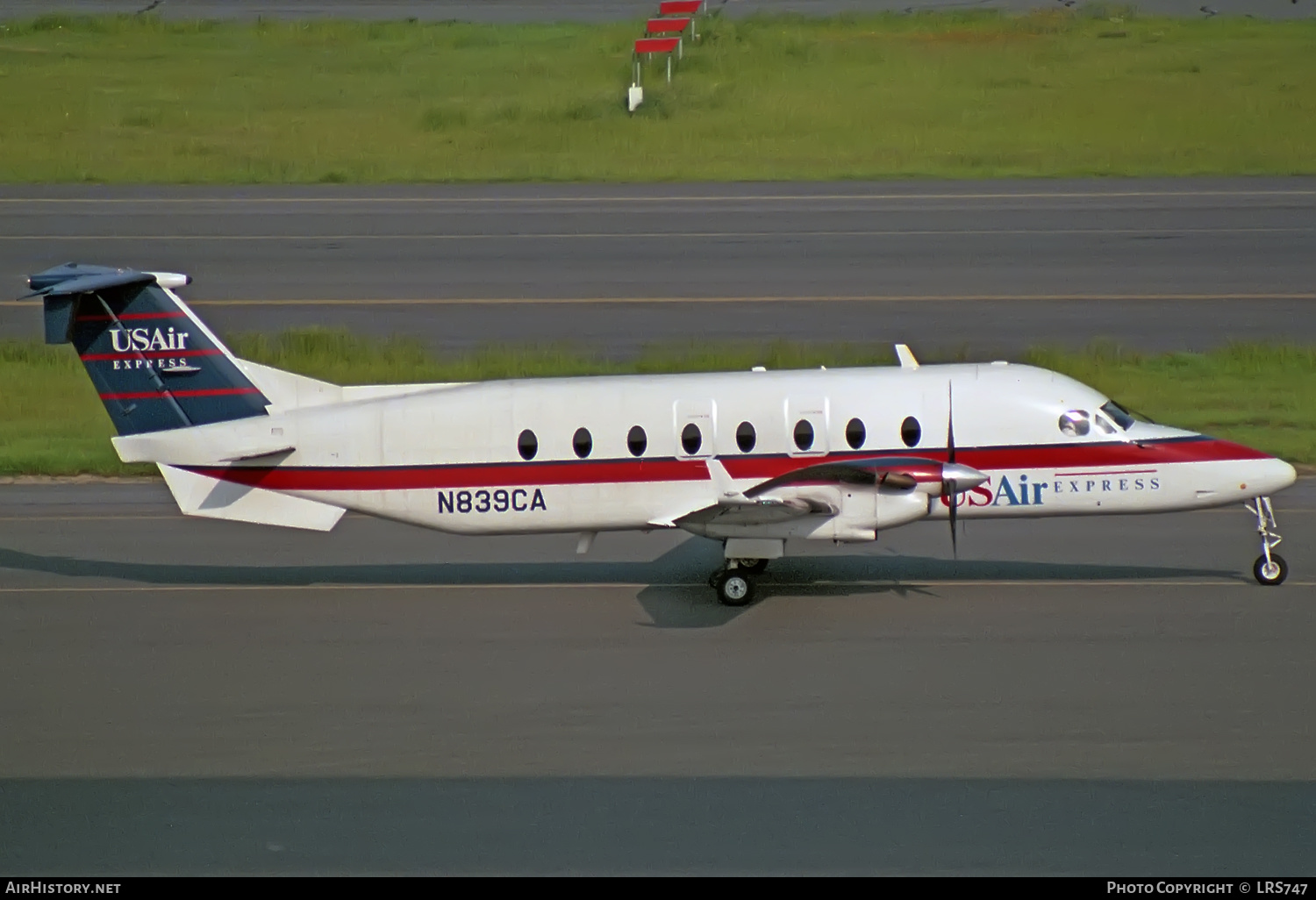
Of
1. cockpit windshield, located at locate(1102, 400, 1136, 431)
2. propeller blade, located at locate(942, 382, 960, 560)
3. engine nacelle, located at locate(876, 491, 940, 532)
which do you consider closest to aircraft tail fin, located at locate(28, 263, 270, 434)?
engine nacelle, located at locate(876, 491, 940, 532)

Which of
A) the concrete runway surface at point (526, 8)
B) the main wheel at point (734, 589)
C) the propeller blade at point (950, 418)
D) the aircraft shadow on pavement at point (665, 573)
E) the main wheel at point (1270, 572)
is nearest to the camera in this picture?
the propeller blade at point (950, 418)

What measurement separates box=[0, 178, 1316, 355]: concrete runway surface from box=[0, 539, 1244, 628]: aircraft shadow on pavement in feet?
38.0

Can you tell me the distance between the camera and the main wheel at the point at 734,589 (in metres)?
18.4

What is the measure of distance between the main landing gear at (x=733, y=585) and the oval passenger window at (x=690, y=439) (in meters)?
1.33

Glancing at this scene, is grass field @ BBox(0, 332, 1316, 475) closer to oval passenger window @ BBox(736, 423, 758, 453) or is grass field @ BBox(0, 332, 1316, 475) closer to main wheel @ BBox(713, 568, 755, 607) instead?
oval passenger window @ BBox(736, 423, 758, 453)

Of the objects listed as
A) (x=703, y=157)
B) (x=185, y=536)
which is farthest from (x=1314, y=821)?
(x=703, y=157)

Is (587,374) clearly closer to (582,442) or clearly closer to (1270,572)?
(582,442)

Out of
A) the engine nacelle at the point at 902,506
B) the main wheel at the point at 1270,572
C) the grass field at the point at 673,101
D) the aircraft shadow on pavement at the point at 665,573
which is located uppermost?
the grass field at the point at 673,101

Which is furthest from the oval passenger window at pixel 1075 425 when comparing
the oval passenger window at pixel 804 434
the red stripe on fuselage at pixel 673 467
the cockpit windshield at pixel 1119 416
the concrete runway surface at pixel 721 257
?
the concrete runway surface at pixel 721 257

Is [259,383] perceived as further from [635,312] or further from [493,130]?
[493,130]

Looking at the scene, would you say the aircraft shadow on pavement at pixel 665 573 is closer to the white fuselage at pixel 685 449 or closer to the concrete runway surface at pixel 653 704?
the concrete runway surface at pixel 653 704

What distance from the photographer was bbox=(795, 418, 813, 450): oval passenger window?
1848 cm

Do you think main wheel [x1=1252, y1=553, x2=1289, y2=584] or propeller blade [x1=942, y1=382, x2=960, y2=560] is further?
main wheel [x1=1252, y1=553, x2=1289, y2=584]

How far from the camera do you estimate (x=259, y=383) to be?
19.1m
